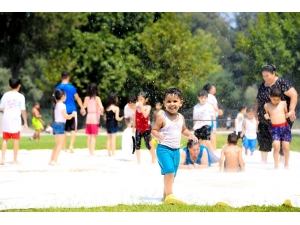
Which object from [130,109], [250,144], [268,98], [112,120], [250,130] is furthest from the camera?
[250,130]

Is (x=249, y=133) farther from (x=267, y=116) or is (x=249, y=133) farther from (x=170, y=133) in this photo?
(x=170, y=133)

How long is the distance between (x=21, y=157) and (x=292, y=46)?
21.5 meters

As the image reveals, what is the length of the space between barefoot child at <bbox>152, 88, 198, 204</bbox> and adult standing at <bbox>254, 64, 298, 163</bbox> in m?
4.22

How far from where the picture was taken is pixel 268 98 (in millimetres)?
12758

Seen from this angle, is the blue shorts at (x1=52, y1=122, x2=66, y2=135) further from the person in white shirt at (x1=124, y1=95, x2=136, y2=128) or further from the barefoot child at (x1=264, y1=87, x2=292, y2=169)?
the barefoot child at (x1=264, y1=87, x2=292, y2=169)

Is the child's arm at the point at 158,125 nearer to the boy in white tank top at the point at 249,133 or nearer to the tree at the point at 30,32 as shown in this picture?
the boy in white tank top at the point at 249,133

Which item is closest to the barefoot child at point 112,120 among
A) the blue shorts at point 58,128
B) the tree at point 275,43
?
the blue shorts at point 58,128

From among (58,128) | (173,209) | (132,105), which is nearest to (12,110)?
(58,128)

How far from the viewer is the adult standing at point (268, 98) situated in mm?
12413

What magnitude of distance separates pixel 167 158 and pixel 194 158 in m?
3.79

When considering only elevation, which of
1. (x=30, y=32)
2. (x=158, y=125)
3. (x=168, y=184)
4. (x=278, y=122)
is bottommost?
(x=168, y=184)

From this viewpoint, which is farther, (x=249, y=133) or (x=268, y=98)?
(x=249, y=133)

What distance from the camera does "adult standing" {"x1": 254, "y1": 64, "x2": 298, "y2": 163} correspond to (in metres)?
12.4

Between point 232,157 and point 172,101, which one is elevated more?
point 172,101
